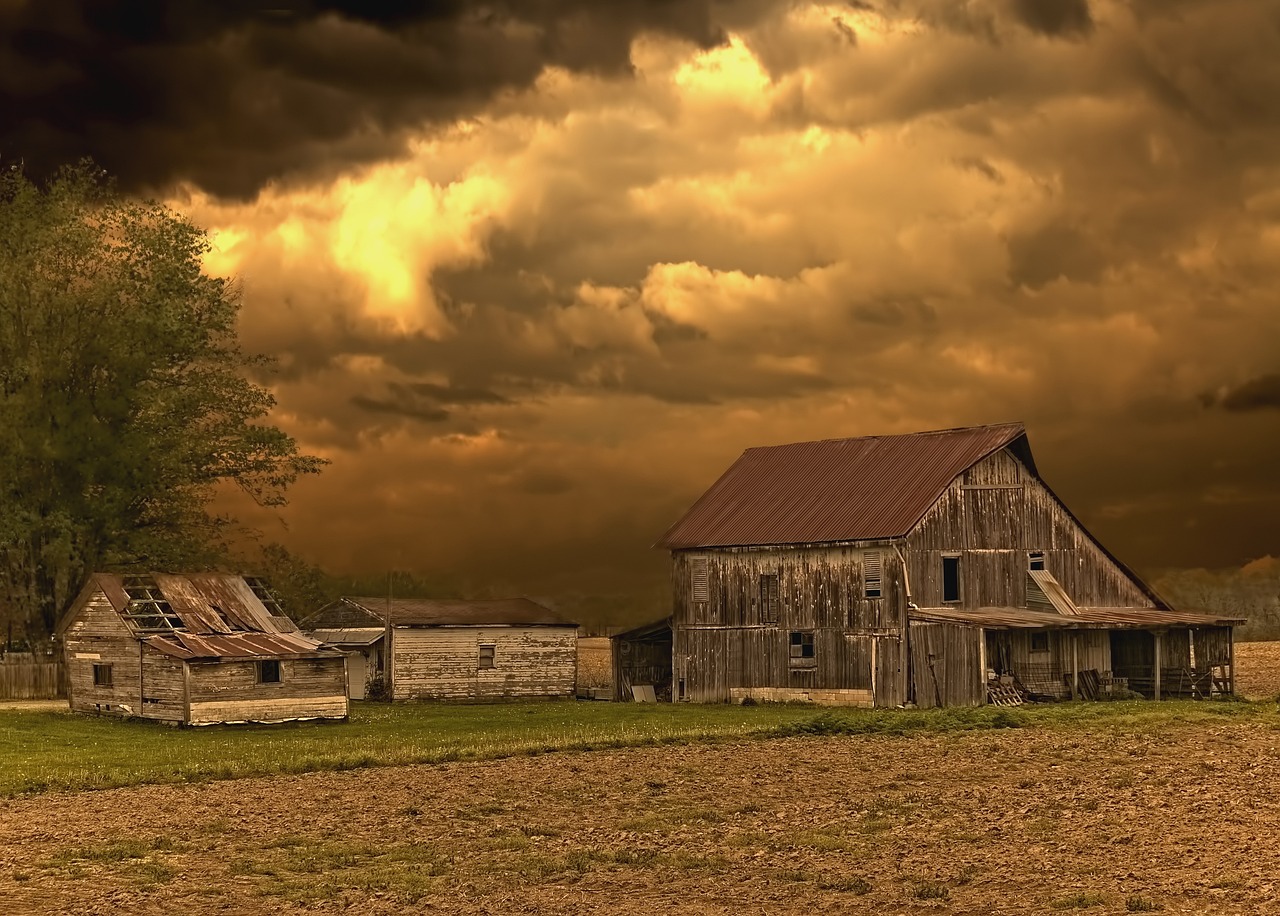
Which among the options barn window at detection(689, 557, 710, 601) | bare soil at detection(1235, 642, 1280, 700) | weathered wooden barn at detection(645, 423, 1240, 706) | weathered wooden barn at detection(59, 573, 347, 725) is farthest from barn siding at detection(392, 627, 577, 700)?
bare soil at detection(1235, 642, 1280, 700)

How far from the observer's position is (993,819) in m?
24.0

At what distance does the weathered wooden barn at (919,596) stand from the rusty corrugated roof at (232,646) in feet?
47.7

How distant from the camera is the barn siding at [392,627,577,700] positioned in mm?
64125

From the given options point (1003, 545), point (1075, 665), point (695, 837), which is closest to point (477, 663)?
point (1003, 545)

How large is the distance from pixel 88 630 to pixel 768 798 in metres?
35.4

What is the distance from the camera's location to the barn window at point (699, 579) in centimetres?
6025

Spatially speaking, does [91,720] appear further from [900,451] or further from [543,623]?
[900,451]

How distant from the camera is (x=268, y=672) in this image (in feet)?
170

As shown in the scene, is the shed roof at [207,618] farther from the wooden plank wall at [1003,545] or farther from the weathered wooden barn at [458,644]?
the wooden plank wall at [1003,545]

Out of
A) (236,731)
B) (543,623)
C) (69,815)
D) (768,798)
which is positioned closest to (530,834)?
(768,798)

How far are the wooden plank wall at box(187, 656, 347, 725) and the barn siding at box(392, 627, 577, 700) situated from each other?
11.3 meters

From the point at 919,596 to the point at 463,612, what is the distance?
809 inches

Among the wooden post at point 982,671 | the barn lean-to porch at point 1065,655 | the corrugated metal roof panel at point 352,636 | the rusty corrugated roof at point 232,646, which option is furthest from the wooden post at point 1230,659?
the corrugated metal roof panel at point 352,636

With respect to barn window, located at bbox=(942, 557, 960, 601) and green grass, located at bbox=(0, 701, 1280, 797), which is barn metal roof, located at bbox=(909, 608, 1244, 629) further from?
green grass, located at bbox=(0, 701, 1280, 797)
